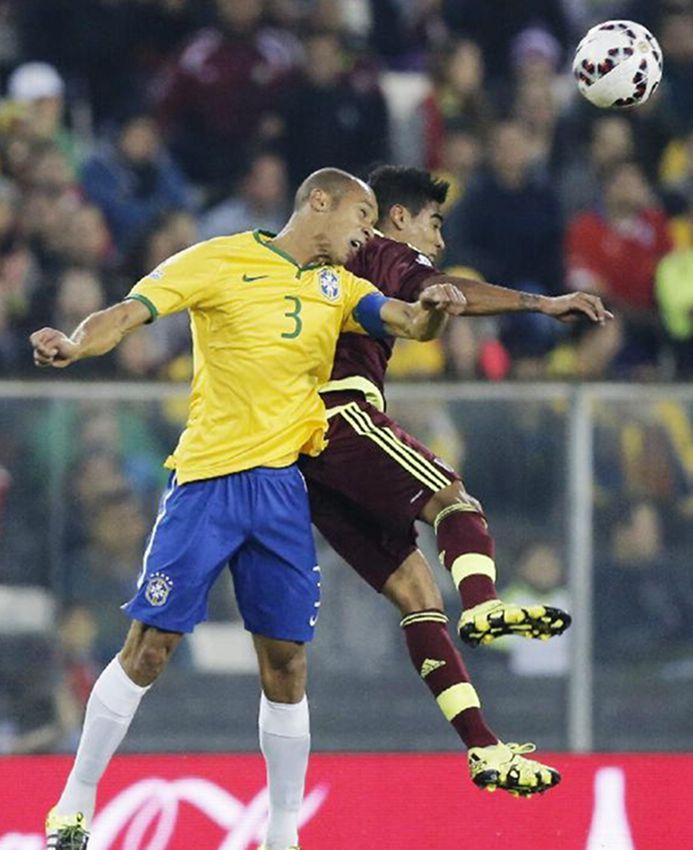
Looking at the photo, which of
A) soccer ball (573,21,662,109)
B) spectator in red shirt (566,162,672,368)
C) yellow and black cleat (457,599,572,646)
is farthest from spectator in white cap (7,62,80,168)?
yellow and black cleat (457,599,572,646)

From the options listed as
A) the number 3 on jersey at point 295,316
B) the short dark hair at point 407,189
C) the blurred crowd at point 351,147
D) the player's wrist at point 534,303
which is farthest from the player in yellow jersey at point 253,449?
the blurred crowd at point 351,147

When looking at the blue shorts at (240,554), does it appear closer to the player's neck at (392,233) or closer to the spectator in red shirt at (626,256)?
the player's neck at (392,233)

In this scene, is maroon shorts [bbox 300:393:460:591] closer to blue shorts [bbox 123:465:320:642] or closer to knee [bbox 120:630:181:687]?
blue shorts [bbox 123:465:320:642]

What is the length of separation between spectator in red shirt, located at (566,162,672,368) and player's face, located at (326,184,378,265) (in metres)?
4.79

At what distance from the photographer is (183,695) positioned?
959 cm

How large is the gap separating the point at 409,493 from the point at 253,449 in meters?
0.54

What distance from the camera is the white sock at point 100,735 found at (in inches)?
262

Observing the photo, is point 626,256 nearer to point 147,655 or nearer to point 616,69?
point 616,69

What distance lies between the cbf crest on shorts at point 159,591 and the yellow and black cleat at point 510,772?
40.8 inches

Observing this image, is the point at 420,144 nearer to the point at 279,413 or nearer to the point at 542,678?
the point at 542,678

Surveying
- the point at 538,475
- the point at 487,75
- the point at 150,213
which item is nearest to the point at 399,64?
the point at 487,75

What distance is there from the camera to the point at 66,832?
658 centimetres

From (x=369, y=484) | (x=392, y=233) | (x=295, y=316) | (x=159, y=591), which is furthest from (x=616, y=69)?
(x=159, y=591)

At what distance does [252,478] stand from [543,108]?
20.2ft
